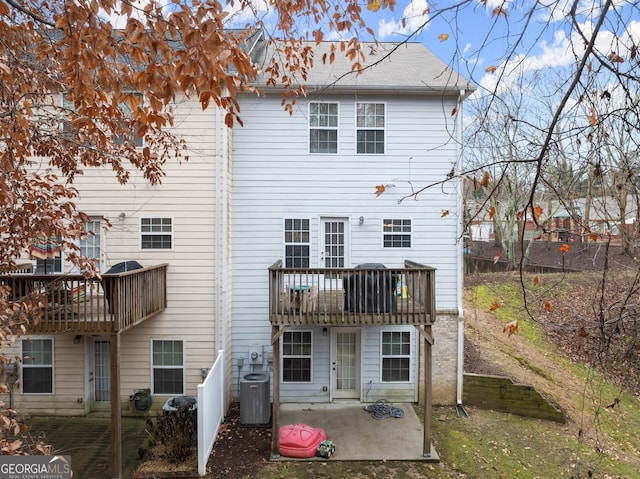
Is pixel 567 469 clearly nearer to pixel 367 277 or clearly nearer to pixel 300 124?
pixel 367 277

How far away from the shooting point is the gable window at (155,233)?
9320mm

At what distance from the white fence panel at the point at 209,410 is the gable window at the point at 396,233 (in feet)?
15.5

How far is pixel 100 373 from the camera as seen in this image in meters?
9.49

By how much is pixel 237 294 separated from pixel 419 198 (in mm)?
5073

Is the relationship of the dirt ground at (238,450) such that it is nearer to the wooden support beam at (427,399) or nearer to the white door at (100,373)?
the wooden support beam at (427,399)

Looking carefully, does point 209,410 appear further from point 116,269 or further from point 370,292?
point 370,292

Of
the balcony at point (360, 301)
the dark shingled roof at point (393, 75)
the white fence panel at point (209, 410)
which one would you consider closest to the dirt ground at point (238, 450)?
the white fence panel at point (209, 410)

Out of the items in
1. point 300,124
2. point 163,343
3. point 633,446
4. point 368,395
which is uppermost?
point 300,124

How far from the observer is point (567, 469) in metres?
7.23

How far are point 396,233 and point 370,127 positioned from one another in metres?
2.71

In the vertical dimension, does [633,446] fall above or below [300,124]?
below

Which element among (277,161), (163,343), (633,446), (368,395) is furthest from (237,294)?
(633,446)

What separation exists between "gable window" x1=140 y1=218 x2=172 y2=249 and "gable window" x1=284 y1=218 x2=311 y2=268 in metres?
2.76

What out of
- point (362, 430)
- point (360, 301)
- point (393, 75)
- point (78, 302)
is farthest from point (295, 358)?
point (393, 75)
